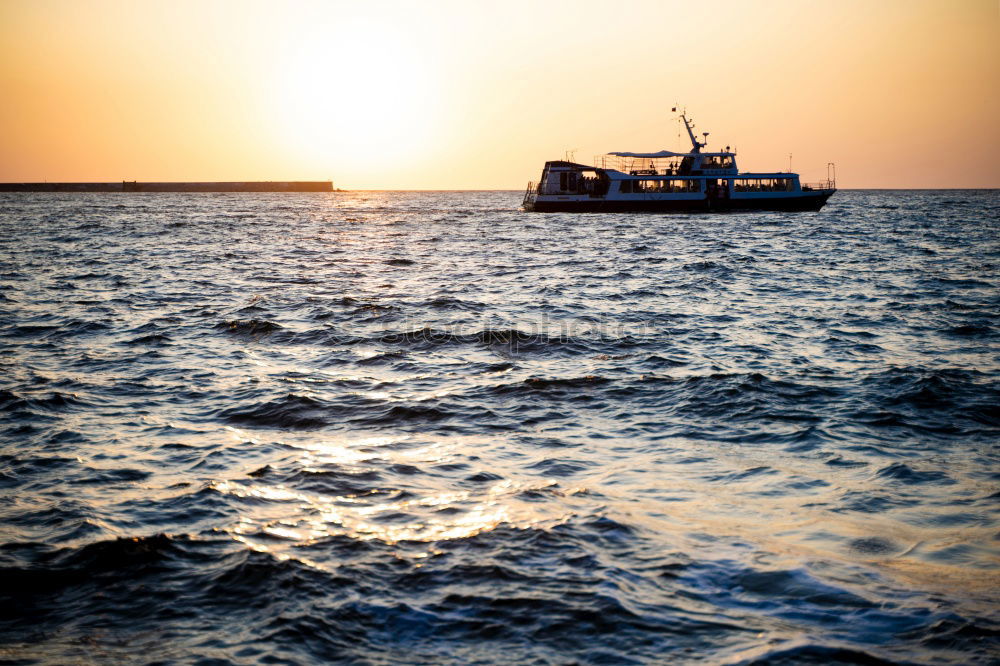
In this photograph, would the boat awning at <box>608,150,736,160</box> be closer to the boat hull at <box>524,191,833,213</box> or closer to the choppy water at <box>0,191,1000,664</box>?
the boat hull at <box>524,191,833,213</box>

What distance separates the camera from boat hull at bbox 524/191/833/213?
240 feet

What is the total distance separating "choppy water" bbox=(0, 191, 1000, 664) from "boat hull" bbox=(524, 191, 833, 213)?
54.9 metres

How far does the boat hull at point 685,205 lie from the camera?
240 ft

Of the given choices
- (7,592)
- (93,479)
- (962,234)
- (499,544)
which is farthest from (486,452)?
(962,234)

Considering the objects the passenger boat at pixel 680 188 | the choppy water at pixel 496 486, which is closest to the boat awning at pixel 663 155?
the passenger boat at pixel 680 188

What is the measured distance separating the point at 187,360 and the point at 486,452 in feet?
25.4

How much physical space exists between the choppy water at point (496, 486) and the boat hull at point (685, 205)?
54938 mm

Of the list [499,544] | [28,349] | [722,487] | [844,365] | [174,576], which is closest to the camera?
[174,576]

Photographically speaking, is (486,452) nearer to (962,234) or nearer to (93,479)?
(93,479)

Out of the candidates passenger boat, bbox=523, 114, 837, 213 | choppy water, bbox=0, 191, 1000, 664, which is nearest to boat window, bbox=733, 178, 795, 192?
passenger boat, bbox=523, 114, 837, 213

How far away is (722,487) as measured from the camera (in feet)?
25.2

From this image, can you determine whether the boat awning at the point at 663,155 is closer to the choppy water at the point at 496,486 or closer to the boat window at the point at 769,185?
the boat window at the point at 769,185

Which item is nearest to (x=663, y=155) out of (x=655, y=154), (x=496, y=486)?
(x=655, y=154)

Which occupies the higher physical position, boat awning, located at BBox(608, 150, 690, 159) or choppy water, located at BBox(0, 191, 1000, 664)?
boat awning, located at BBox(608, 150, 690, 159)
